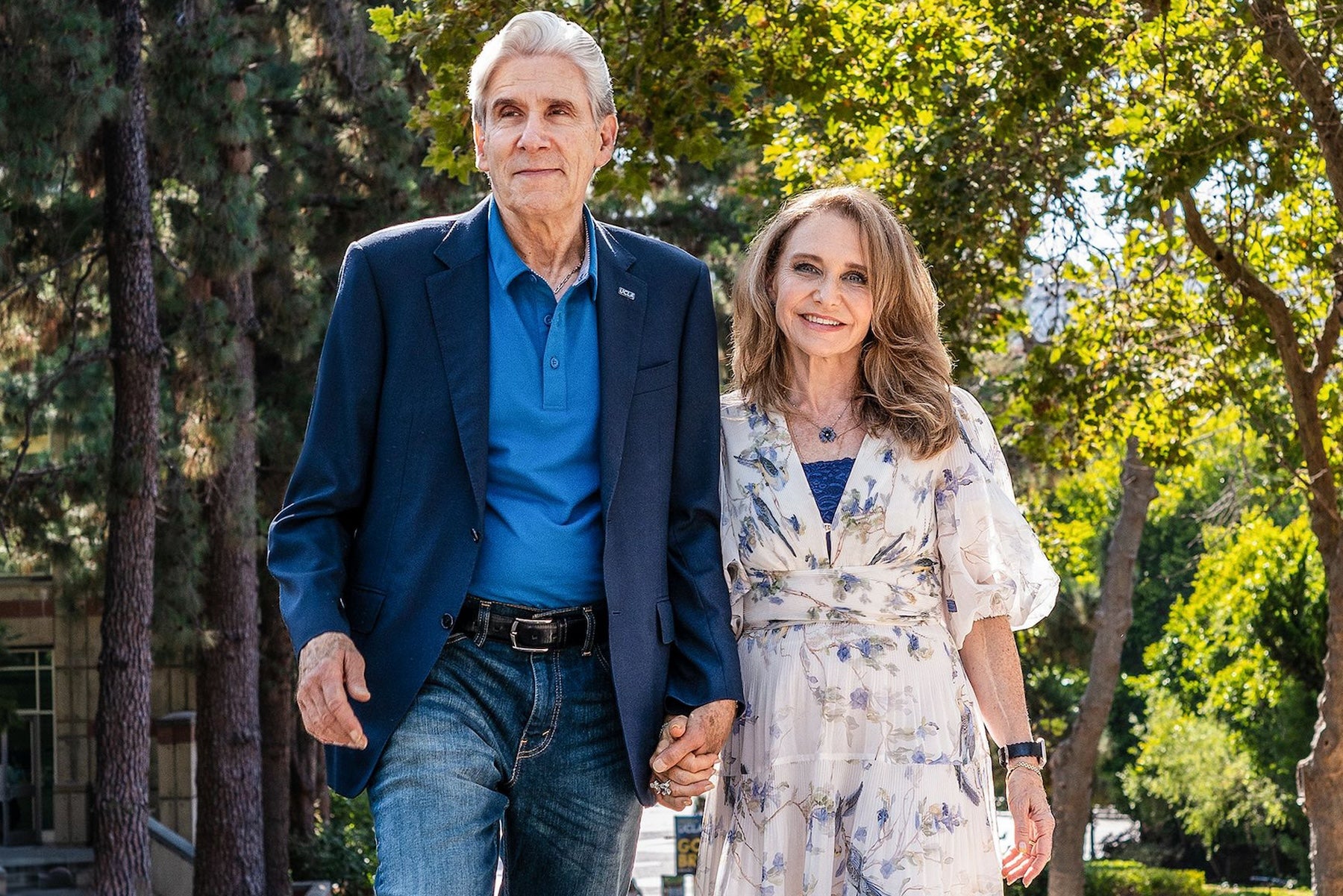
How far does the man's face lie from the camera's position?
3.12m

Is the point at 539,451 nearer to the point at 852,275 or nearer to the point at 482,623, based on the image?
the point at 482,623

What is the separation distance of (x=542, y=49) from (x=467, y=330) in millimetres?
553

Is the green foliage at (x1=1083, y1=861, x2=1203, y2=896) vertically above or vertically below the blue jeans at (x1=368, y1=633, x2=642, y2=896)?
below

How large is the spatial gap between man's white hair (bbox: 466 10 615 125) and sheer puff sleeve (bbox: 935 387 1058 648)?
1107mm

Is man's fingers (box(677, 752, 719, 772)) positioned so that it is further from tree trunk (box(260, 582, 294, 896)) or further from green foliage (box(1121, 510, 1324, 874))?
tree trunk (box(260, 582, 294, 896))

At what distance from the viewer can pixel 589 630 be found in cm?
304

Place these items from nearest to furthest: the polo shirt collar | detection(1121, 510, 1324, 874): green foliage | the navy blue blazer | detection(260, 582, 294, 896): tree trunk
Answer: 1. the navy blue blazer
2. the polo shirt collar
3. detection(260, 582, 294, 896): tree trunk
4. detection(1121, 510, 1324, 874): green foliage

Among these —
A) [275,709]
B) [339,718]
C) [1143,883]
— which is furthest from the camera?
[1143,883]

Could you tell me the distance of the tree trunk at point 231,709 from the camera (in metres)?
16.3

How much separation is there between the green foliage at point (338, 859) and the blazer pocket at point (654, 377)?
1755cm

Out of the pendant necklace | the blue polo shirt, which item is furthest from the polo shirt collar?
the pendant necklace

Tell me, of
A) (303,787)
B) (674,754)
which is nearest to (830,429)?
(674,754)

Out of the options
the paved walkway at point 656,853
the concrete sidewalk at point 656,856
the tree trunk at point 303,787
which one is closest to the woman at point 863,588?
the tree trunk at point 303,787

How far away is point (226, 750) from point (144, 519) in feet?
10.5
